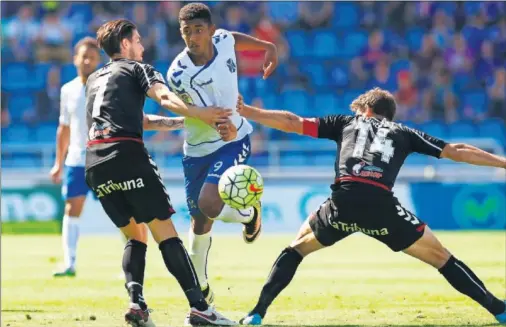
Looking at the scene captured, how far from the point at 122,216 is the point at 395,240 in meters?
2.03

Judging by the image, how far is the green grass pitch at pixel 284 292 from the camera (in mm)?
8219

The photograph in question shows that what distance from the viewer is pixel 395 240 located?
25.4ft

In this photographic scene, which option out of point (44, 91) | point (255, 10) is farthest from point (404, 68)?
point (44, 91)

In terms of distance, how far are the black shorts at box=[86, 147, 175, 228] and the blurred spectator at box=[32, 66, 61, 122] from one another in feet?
57.3

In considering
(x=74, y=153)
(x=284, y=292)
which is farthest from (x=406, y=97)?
(x=284, y=292)

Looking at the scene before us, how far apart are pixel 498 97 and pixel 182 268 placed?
59.6ft

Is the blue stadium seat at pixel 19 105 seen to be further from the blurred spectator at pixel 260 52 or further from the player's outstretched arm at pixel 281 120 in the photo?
the player's outstretched arm at pixel 281 120

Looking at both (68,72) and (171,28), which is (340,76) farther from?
(68,72)

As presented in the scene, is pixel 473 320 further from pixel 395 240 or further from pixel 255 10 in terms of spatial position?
pixel 255 10

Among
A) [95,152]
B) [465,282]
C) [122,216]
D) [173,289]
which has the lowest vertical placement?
[173,289]

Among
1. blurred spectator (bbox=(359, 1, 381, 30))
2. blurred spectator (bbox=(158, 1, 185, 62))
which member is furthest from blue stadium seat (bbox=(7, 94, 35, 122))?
blurred spectator (bbox=(359, 1, 381, 30))

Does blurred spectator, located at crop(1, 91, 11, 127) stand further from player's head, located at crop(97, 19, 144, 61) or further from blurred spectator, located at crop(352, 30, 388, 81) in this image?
player's head, located at crop(97, 19, 144, 61)

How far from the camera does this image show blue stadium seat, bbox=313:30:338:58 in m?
25.7

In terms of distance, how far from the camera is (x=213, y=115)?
7285 millimetres
